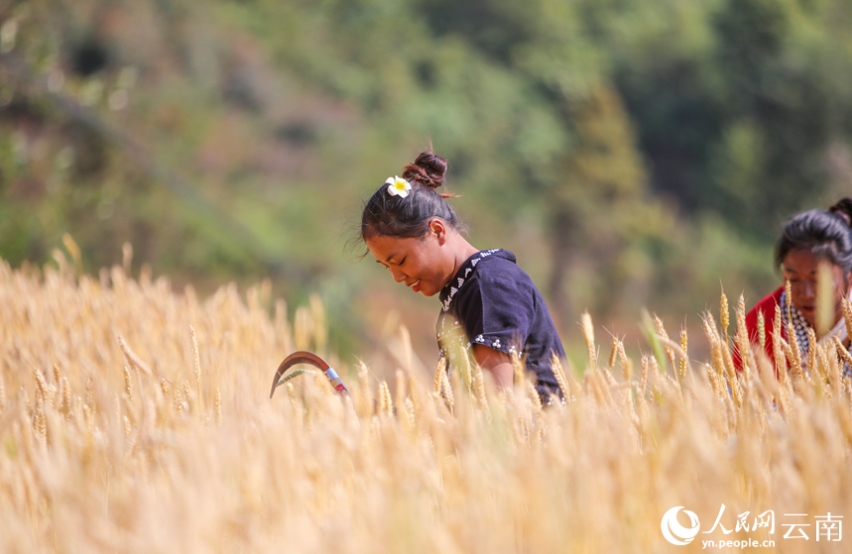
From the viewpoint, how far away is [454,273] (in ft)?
6.48

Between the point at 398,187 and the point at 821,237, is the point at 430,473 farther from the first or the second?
the point at 821,237

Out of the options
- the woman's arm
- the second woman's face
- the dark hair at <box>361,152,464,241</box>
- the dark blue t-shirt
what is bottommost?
the woman's arm

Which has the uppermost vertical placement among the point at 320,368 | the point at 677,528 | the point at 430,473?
the point at 320,368

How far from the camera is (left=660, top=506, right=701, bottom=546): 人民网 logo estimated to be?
1.03 meters

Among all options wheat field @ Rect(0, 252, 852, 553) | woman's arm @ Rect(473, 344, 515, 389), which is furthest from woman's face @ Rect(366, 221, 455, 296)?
wheat field @ Rect(0, 252, 852, 553)

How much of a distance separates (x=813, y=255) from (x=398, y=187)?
1180 mm

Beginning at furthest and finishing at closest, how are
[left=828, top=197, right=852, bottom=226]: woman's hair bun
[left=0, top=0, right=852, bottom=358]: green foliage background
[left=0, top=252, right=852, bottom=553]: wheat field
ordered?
[left=0, top=0, right=852, bottom=358]: green foliage background
[left=828, top=197, right=852, bottom=226]: woman's hair bun
[left=0, top=252, right=852, bottom=553]: wheat field

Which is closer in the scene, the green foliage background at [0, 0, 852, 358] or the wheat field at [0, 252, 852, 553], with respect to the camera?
the wheat field at [0, 252, 852, 553]

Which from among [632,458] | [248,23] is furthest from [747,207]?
[632,458]

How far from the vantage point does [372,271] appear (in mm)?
10375

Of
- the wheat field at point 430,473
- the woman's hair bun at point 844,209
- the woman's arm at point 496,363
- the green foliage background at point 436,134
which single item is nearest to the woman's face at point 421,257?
the woman's arm at point 496,363

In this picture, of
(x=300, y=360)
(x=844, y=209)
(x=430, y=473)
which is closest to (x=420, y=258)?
(x=300, y=360)

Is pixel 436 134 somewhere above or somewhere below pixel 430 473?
above

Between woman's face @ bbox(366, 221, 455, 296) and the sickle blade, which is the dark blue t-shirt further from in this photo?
the sickle blade
